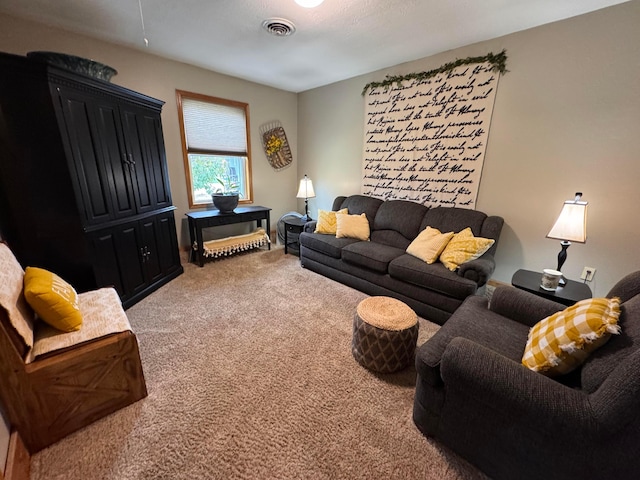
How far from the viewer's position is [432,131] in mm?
2998

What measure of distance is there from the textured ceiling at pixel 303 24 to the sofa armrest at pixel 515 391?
2489 mm

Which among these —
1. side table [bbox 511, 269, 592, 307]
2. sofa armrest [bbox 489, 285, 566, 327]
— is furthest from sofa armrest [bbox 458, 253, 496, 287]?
sofa armrest [bbox 489, 285, 566, 327]

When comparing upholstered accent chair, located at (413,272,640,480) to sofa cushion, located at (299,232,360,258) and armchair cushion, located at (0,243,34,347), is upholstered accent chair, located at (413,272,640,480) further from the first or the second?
armchair cushion, located at (0,243,34,347)

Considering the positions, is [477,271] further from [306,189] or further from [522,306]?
[306,189]

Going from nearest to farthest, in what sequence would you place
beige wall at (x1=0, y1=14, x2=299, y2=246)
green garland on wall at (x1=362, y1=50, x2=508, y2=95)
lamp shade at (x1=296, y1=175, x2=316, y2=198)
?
beige wall at (x1=0, y1=14, x2=299, y2=246) < green garland on wall at (x1=362, y1=50, x2=508, y2=95) < lamp shade at (x1=296, y1=175, x2=316, y2=198)

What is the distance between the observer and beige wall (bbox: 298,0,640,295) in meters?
2.01

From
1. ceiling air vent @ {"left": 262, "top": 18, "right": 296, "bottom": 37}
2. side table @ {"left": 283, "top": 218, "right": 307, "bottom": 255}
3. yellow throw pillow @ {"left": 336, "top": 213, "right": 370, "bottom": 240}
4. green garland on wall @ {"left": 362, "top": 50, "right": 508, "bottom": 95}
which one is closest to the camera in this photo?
ceiling air vent @ {"left": 262, "top": 18, "right": 296, "bottom": 37}

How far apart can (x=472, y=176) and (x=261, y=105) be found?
3.26 metres

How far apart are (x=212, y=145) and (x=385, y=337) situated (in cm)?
351

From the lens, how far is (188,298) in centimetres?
264

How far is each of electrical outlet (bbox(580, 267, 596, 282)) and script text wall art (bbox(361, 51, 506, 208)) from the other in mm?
1119

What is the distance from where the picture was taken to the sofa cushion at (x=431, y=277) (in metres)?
2.11

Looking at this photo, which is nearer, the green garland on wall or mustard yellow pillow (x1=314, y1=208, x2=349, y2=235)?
the green garland on wall

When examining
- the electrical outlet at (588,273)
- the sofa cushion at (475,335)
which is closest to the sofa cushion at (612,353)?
the sofa cushion at (475,335)
